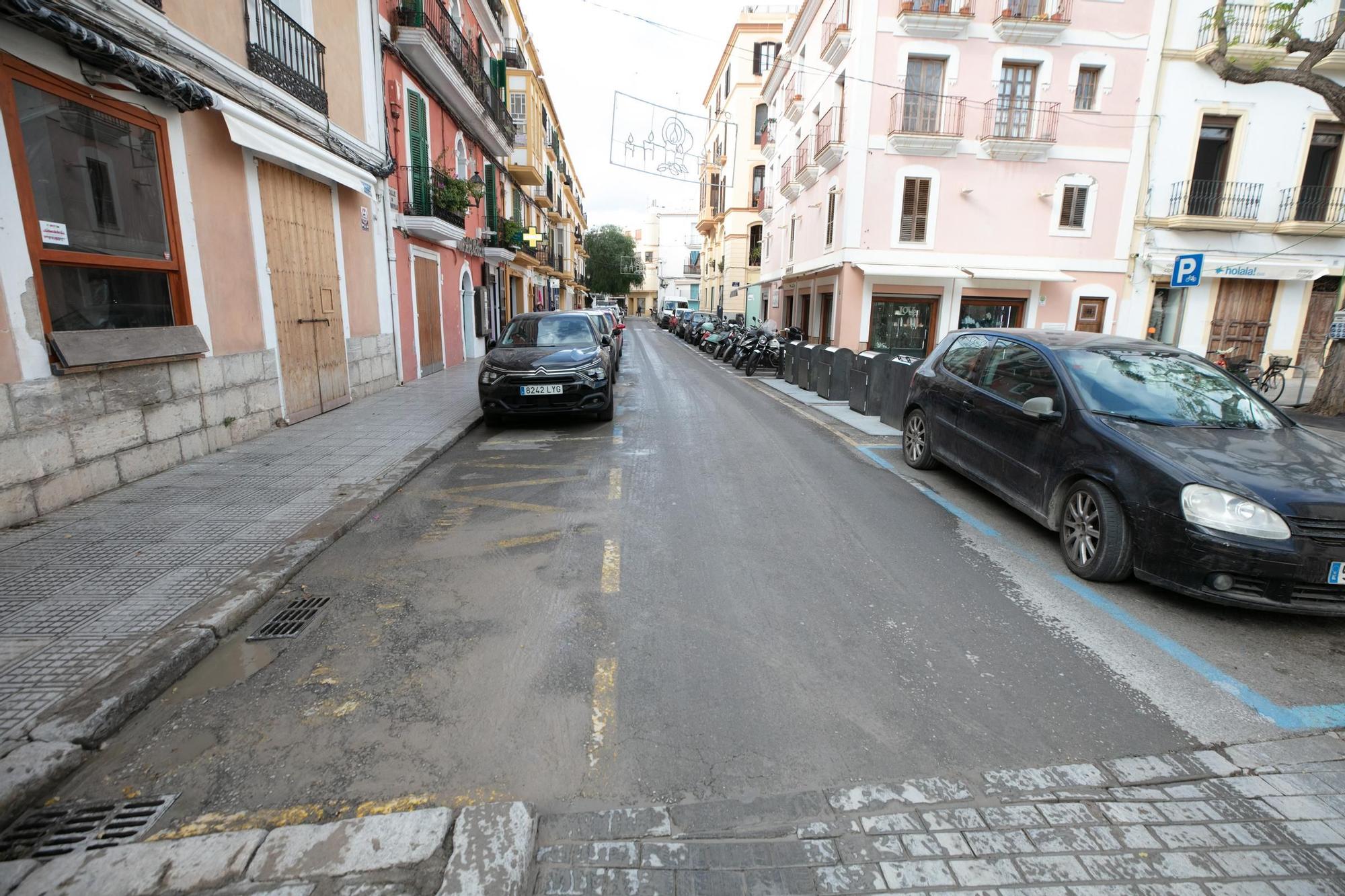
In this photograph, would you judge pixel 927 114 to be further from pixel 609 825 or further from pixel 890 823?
pixel 609 825

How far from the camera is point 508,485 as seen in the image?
6.47 meters

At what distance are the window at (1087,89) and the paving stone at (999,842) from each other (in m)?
23.3

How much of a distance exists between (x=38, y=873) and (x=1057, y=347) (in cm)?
655

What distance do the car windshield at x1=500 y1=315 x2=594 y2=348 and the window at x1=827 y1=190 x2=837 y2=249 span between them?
517 inches

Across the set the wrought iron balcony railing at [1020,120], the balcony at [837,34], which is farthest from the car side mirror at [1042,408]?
the balcony at [837,34]

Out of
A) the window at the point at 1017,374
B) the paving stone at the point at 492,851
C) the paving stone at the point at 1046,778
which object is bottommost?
the paving stone at the point at 1046,778

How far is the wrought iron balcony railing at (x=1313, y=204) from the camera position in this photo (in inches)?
755

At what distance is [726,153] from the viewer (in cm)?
4250

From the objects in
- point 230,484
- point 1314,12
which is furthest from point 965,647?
point 1314,12

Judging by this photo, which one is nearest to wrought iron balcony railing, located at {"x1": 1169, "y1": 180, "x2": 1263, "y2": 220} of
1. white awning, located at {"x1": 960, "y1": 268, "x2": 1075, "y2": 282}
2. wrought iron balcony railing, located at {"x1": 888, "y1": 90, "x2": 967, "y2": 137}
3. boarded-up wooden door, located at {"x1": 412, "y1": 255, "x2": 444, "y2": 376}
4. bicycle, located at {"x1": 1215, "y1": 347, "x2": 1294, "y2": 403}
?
white awning, located at {"x1": 960, "y1": 268, "x2": 1075, "y2": 282}

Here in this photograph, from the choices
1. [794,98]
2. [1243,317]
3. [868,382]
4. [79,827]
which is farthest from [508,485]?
[794,98]

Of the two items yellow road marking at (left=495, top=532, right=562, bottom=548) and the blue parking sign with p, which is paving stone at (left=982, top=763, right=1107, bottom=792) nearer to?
yellow road marking at (left=495, top=532, right=562, bottom=548)

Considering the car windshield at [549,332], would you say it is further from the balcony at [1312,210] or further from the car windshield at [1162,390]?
the balcony at [1312,210]

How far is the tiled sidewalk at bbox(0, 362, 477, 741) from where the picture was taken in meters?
3.01
